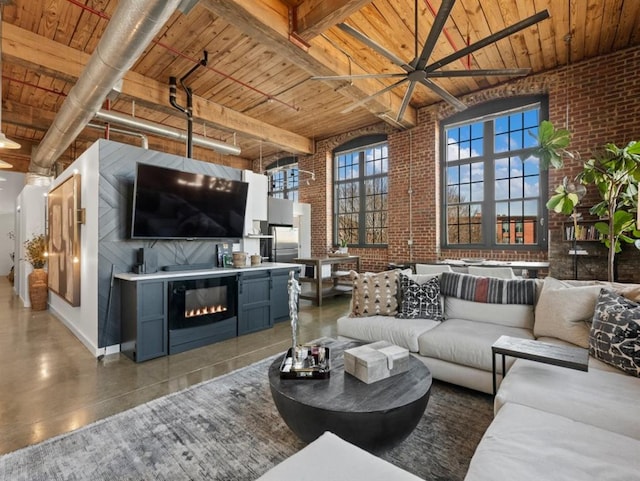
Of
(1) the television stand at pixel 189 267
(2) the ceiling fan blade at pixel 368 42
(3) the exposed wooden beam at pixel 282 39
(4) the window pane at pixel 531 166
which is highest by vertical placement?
(3) the exposed wooden beam at pixel 282 39

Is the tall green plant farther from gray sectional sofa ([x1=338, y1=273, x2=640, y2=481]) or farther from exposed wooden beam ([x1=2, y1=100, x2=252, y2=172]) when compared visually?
exposed wooden beam ([x1=2, y1=100, x2=252, y2=172])

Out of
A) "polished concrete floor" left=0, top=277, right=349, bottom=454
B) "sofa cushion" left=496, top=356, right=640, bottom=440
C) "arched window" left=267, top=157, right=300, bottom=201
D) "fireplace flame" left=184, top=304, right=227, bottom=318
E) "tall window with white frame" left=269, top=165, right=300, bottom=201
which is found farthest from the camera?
"tall window with white frame" left=269, top=165, right=300, bottom=201

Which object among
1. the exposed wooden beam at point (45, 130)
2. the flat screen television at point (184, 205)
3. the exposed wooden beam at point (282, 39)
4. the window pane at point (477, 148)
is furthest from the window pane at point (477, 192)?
the exposed wooden beam at point (45, 130)

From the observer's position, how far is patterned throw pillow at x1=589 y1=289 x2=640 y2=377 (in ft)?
6.02

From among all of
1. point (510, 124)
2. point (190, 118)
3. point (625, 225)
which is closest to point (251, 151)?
point (190, 118)

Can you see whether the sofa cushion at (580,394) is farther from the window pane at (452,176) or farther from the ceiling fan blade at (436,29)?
the window pane at (452,176)

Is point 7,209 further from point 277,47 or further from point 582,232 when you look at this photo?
point 582,232

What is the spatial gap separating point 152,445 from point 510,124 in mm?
6611

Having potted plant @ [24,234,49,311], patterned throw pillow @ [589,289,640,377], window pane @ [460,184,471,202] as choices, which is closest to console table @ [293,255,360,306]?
window pane @ [460,184,471,202]

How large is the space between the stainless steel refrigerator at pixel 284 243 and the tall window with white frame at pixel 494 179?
3726 millimetres

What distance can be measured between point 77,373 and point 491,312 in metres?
3.90

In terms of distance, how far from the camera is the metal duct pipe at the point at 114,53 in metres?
2.33

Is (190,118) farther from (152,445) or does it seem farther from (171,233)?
(152,445)

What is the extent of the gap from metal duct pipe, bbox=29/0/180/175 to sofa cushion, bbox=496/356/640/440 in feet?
10.9
